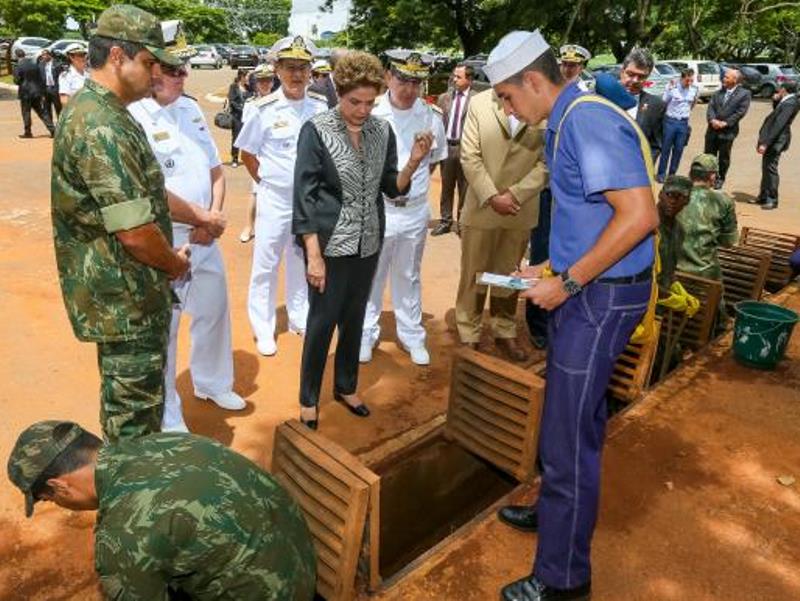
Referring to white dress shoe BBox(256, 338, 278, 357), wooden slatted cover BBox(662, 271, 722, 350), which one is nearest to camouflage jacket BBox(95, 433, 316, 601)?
white dress shoe BBox(256, 338, 278, 357)

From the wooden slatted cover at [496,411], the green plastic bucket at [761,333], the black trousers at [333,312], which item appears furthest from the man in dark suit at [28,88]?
the green plastic bucket at [761,333]

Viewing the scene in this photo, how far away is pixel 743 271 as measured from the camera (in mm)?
5930

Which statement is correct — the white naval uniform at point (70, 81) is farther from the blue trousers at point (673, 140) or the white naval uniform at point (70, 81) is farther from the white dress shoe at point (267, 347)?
the blue trousers at point (673, 140)

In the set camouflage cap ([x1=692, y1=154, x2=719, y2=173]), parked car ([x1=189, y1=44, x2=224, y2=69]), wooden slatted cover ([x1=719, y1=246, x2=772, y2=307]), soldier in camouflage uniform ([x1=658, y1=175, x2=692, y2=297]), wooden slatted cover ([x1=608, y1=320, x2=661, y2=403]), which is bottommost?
wooden slatted cover ([x1=608, y1=320, x2=661, y2=403])

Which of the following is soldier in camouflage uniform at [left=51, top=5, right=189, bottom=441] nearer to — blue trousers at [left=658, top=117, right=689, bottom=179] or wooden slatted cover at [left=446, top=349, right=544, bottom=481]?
wooden slatted cover at [left=446, top=349, right=544, bottom=481]

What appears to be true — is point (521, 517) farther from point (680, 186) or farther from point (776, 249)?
point (776, 249)

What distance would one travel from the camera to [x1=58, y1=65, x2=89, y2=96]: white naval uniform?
11859 mm

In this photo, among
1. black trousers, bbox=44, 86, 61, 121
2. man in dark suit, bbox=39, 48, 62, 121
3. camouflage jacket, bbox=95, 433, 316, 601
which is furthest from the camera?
black trousers, bbox=44, 86, 61, 121

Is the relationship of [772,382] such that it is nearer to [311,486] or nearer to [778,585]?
[778,585]

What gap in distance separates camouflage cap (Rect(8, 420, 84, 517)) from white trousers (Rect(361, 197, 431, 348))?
9.40ft

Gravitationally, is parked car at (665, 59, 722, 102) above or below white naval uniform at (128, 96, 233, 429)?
above

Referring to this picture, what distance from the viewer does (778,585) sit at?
2877 millimetres

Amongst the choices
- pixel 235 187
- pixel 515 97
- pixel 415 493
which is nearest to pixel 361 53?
pixel 515 97

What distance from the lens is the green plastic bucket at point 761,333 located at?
4.70 metres
